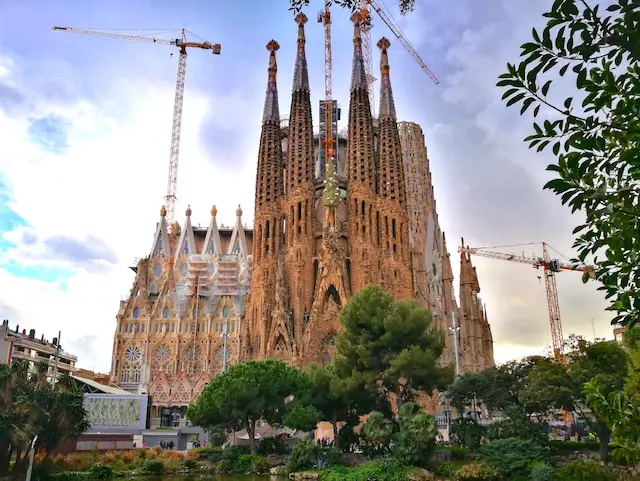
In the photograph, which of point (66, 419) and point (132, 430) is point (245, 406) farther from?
point (132, 430)

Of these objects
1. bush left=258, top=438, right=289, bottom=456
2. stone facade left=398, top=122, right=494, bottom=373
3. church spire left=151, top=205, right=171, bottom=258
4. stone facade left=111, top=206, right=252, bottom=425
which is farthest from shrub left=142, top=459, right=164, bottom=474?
church spire left=151, top=205, right=171, bottom=258

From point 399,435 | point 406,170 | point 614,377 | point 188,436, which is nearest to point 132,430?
point 188,436

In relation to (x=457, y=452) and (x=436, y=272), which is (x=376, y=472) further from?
(x=436, y=272)

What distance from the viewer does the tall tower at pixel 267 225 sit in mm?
55156

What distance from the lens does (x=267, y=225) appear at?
59.6 meters

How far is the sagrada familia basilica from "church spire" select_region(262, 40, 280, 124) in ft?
0.45

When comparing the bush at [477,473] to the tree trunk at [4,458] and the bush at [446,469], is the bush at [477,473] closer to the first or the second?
the bush at [446,469]

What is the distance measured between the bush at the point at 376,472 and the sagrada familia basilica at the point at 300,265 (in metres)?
24.3

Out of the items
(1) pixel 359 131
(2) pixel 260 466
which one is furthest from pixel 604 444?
(1) pixel 359 131

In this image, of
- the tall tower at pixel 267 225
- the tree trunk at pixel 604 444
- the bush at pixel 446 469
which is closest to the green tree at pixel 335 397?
the bush at pixel 446 469

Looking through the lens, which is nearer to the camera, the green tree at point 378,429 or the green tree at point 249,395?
the green tree at point 378,429

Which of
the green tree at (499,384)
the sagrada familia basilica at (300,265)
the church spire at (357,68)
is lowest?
the green tree at (499,384)

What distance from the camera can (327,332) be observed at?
52812mm

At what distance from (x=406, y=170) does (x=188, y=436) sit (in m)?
44.2
